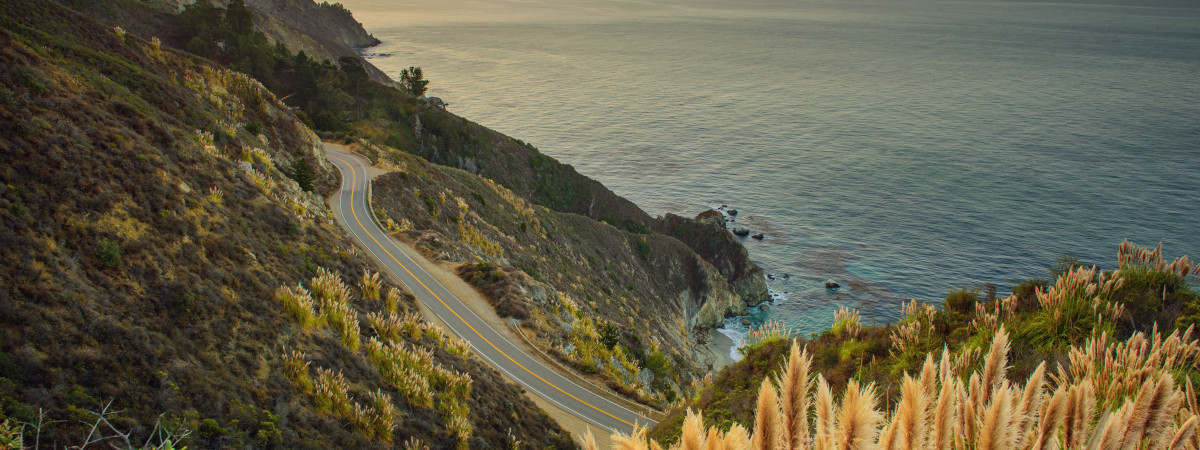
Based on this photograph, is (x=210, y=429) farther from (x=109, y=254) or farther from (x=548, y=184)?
(x=548, y=184)

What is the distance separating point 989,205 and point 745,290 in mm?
42821

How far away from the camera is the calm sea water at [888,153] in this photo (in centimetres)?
7331

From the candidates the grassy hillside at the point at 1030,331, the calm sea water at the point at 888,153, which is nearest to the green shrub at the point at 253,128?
the grassy hillside at the point at 1030,331

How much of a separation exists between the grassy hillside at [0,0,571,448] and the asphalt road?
11.2 ft

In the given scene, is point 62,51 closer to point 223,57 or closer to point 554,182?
point 223,57

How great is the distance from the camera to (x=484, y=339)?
2883cm

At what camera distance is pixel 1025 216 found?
81.4 meters

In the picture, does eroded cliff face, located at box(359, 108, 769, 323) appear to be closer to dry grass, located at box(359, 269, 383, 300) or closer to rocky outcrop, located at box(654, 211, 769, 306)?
rocky outcrop, located at box(654, 211, 769, 306)

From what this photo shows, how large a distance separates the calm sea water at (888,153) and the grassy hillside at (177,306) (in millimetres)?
53926

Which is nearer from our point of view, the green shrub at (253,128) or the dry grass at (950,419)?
the dry grass at (950,419)

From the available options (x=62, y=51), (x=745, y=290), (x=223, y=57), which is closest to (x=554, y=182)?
(x=745, y=290)

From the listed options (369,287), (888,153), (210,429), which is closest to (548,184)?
(369,287)

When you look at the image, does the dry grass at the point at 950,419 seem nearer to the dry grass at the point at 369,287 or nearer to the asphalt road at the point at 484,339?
the asphalt road at the point at 484,339

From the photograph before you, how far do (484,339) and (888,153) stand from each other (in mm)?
103997
